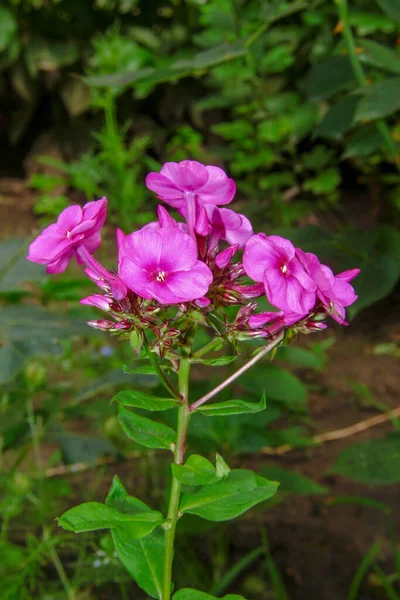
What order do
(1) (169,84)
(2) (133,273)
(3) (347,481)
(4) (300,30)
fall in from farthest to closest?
A: (1) (169,84)
(4) (300,30)
(3) (347,481)
(2) (133,273)

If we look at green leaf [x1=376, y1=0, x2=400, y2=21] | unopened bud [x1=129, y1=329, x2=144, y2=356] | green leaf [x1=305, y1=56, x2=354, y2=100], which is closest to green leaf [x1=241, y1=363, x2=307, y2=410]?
green leaf [x1=305, y1=56, x2=354, y2=100]

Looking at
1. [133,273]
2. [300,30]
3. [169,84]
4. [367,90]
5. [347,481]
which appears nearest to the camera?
[133,273]

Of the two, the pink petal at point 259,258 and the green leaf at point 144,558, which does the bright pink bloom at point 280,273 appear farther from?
the green leaf at point 144,558

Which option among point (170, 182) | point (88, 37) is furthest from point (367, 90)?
point (88, 37)

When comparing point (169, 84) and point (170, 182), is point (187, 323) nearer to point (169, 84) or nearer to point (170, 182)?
point (170, 182)

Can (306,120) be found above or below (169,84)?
above

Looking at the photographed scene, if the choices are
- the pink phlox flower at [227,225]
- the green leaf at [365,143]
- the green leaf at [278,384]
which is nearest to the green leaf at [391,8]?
the green leaf at [365,143]

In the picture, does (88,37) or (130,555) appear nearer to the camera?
(130,555)
